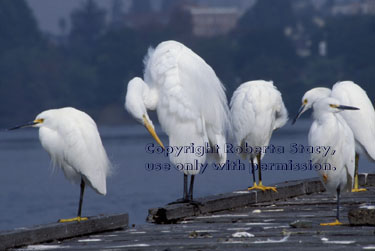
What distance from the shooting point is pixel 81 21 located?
469ft

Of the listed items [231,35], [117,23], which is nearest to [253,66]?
[231,35]

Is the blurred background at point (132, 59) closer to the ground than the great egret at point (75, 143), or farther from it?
farther from it

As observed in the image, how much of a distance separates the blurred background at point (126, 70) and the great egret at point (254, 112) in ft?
62.3

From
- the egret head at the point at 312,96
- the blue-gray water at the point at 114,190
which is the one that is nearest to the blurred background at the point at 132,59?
the blue-gray water at the point at 114,190

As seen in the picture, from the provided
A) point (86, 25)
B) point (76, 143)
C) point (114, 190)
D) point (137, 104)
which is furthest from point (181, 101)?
point (86, 25)

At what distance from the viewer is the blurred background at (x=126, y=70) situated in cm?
3628

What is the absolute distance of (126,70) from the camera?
9600 cm

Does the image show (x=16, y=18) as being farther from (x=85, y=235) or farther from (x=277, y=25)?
(x=85, y=235)

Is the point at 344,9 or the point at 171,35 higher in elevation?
the point at 344,9

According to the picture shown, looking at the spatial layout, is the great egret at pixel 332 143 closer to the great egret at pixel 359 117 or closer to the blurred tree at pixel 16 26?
the great egret at pixel 359 117

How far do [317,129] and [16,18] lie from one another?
118 metres

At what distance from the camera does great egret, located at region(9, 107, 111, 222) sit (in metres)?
7.23

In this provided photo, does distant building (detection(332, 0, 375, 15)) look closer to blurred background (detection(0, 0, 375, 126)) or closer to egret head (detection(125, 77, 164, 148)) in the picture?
blurred background (detection(0, 0, 375, 126))

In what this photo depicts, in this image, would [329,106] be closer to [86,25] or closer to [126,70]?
[126,70]
